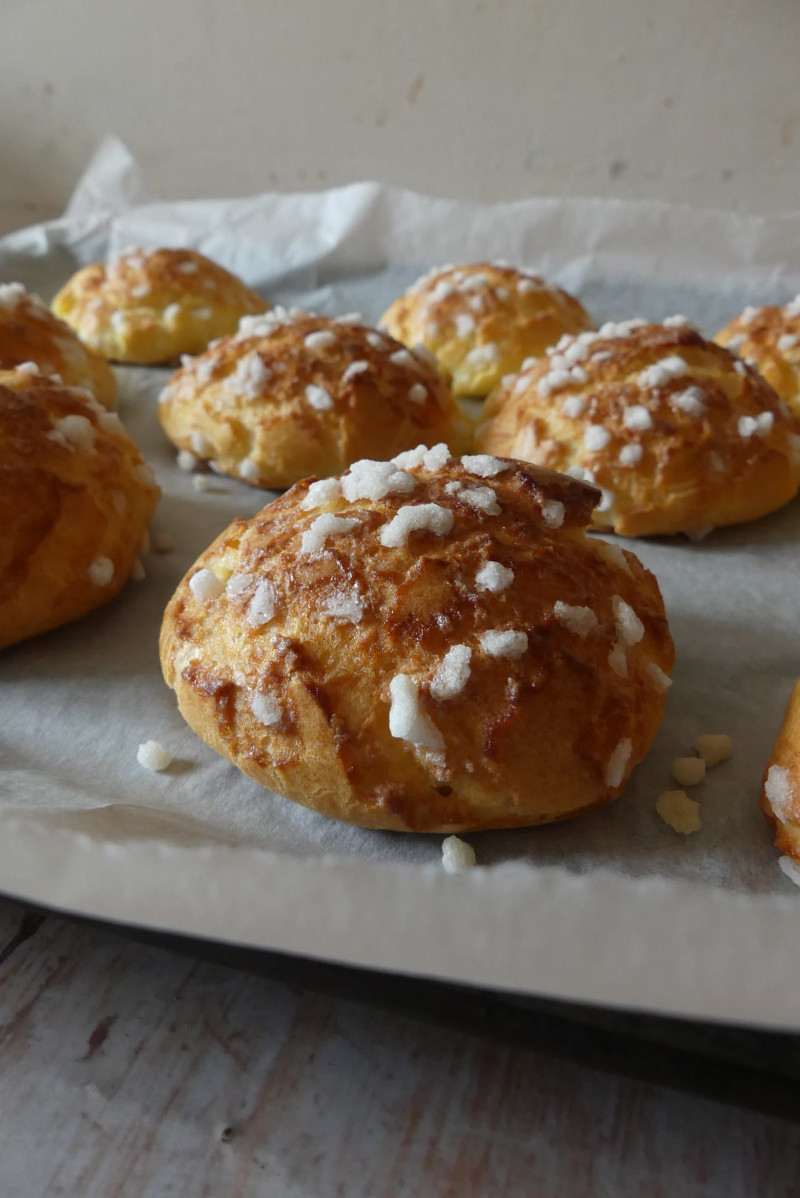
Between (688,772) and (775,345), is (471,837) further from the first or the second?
(775,345)

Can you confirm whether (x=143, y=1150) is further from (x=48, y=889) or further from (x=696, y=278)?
(x=696, y=278)

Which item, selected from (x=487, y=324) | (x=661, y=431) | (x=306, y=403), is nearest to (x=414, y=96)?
(x=487, y=324)

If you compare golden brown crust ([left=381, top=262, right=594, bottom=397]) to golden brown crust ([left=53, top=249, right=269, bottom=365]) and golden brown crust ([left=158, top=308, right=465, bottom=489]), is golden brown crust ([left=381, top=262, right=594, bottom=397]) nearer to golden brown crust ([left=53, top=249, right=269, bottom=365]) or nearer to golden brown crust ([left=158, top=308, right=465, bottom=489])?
golden brown crust ([left=158, top=308, right=465, bottom=489])

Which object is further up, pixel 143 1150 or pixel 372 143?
pixel 372 143

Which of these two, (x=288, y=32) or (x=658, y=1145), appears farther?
(x=288, y=32)

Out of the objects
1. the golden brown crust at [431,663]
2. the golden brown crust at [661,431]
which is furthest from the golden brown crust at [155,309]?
the golden brown crust at [431,663]

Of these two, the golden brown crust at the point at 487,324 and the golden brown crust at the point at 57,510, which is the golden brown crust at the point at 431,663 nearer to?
the golden brown crust at the point at 57,510

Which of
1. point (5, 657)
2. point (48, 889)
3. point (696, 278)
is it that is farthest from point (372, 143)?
point (48, 889)
